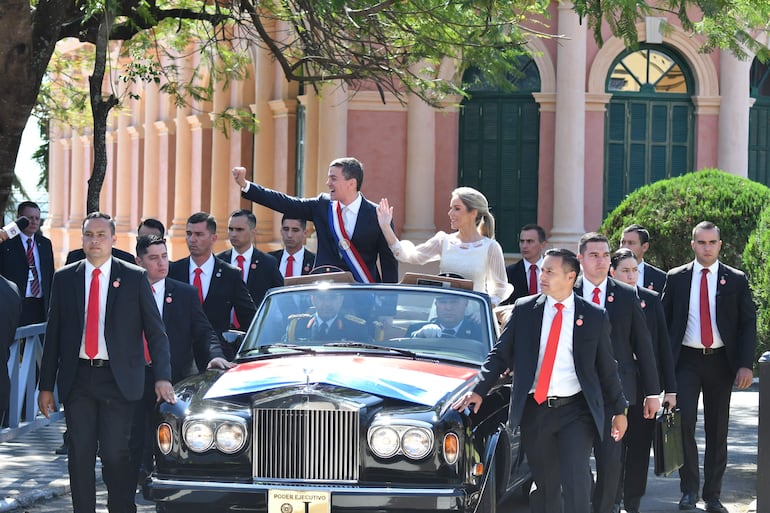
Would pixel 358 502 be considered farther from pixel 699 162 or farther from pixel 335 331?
pixel 699 162

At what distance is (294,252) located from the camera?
1333 cm

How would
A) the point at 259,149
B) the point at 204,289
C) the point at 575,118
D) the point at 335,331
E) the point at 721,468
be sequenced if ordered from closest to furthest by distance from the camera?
the point at 335,331 → the point at 721,468 → the point at 204,289 → the point at 575,118 → the point at 259,149

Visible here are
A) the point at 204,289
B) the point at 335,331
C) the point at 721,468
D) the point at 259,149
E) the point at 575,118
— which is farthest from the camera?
the point at 259,149

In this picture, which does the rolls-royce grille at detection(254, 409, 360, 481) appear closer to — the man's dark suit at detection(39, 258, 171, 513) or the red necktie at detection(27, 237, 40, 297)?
the man's dark suit at detection(39, 258, 171, 513)

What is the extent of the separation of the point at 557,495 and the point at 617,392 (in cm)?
67

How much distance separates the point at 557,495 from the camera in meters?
7.94

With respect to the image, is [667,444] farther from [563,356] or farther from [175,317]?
[175,317]

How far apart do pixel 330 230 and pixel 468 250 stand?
112 cm

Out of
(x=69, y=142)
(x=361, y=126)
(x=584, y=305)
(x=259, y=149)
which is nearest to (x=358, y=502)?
(x=584, y=305)

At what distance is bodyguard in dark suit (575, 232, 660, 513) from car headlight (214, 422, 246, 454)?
84.7 inches

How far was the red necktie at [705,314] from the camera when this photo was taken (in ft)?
34.6

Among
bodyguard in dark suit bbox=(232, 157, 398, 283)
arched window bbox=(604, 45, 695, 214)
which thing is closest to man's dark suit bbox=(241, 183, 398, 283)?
bodyguard in dark suit bbox=(232, 157, 398, 283)

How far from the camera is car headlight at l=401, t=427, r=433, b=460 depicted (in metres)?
7.67

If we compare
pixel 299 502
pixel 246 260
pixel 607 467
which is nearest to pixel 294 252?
pixel 246 260
